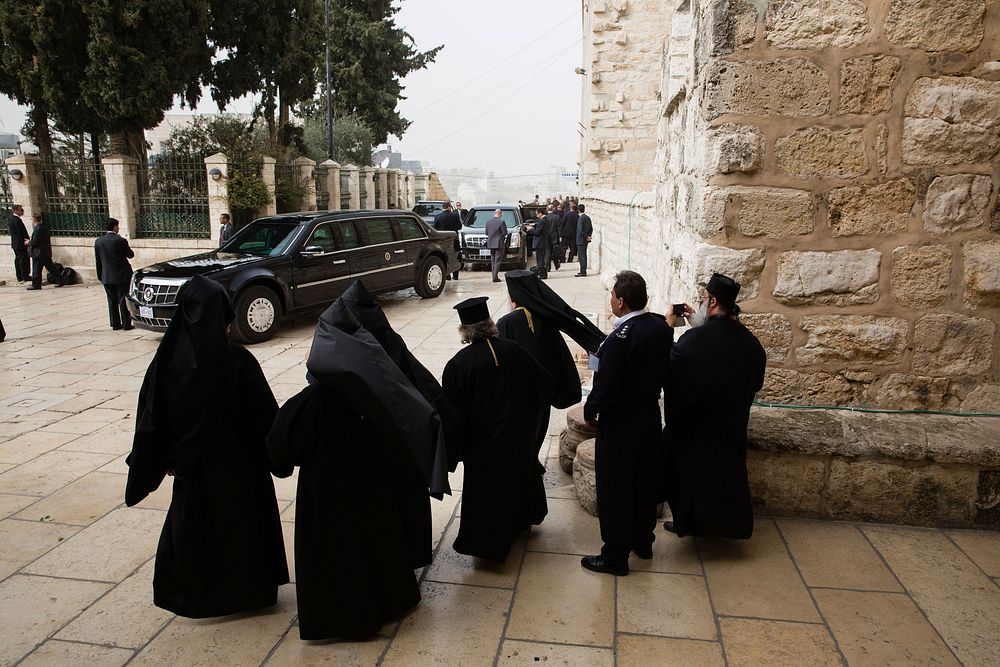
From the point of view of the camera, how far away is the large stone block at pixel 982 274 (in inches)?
164

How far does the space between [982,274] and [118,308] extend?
11070mm

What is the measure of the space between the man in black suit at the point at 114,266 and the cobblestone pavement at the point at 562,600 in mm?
6070

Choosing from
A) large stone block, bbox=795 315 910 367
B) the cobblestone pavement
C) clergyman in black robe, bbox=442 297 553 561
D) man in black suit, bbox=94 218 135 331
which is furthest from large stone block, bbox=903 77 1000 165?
man in black suit, bbox=94 218 135 331

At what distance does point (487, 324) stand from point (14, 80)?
737 inches

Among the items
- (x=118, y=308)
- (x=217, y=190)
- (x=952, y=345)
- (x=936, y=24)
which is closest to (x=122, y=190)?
(x=217, y=190)

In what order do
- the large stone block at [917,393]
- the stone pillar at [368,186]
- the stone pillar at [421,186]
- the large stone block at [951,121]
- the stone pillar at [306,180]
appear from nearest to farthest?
the large stone block at [951,121] < the large stone block at [917,393] < the stone pillar at [306,180] < the stone pillar at [368,186] < the stone pillar at [421,186]

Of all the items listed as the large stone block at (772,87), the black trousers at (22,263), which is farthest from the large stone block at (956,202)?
the black trousers at (22,263)

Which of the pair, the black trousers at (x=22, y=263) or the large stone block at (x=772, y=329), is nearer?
the large stone block at (x=772, y=329)

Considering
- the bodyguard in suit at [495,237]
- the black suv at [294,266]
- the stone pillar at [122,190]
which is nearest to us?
the black suv at [294,266]

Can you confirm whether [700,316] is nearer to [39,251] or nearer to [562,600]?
[562,600]

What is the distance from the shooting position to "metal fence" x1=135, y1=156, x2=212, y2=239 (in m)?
16.5

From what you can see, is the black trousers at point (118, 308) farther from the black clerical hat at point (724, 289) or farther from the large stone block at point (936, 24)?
the large stone block at point (936, 24)

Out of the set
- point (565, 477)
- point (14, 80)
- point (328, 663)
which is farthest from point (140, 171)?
point (328, 663)

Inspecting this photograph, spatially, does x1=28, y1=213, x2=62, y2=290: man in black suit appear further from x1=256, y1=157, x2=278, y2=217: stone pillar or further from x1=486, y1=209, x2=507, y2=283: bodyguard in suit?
x1=486, y1=209, x2=507, y2=283: bodyguard in suit
